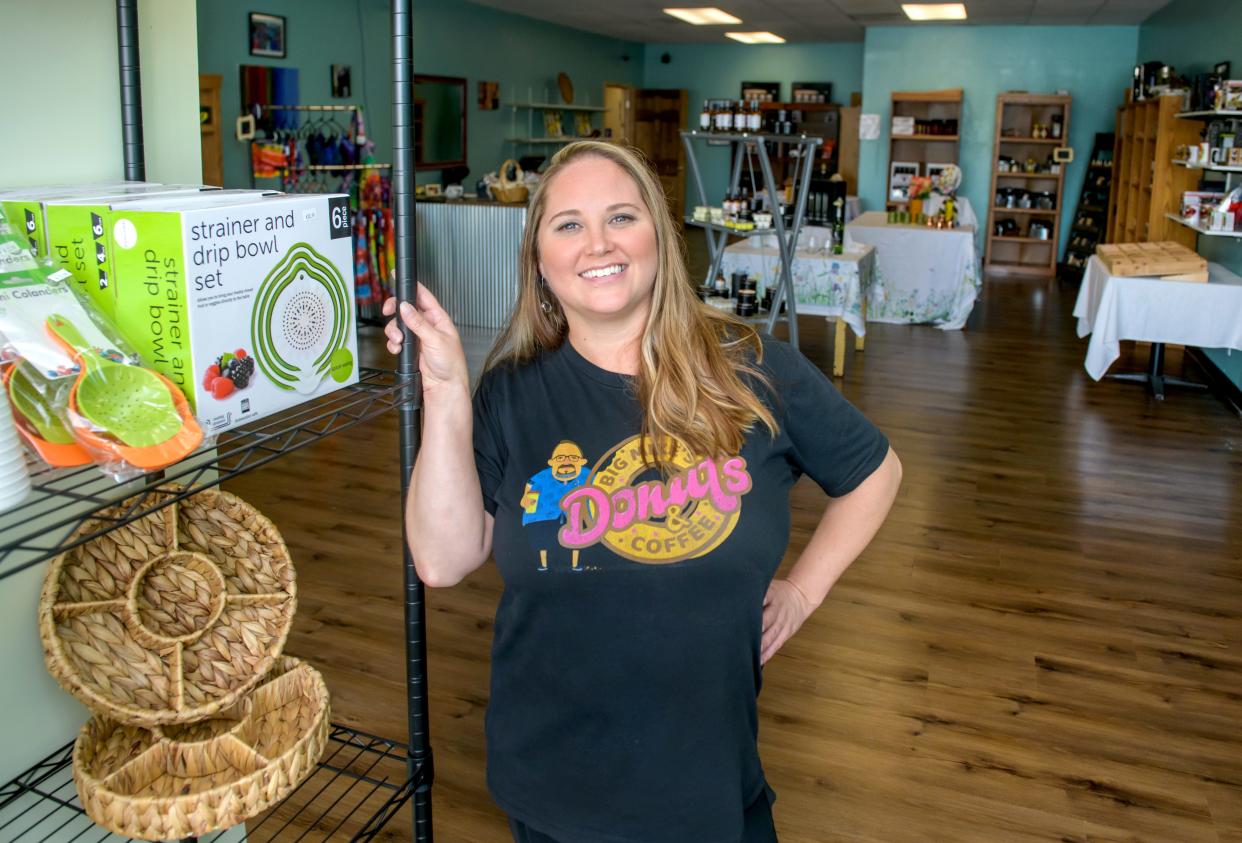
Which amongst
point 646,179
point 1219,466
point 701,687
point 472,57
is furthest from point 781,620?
point 472,57

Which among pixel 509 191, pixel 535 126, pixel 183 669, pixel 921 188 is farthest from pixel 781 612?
pixel 535 126

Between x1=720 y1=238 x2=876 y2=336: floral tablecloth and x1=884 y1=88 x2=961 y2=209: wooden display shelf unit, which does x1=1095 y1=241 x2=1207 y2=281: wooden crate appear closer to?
x1=720 y1=238 x2=876 y2=336: floral tablecloth

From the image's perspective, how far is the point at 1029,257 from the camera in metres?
12.6

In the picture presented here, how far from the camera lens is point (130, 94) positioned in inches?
53.5

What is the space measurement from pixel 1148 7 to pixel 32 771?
1170 centimetres

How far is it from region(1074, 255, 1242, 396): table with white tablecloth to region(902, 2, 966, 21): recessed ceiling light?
4.80 metres

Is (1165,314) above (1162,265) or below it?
below

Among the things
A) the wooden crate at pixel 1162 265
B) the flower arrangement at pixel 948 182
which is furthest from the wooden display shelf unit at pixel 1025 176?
the wooden crate at pixel 1162 265

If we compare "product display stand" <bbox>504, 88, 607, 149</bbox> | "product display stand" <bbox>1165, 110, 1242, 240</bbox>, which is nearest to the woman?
"product display stand" <bbox>1165, 110, 1242, 240</bbox>

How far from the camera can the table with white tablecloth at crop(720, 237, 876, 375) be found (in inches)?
274

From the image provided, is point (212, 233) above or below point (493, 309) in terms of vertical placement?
above

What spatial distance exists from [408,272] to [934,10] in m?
10.7

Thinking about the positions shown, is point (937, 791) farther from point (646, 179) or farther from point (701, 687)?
point (646, 179)

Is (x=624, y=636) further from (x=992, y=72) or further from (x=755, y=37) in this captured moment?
(x=755, y=37)
